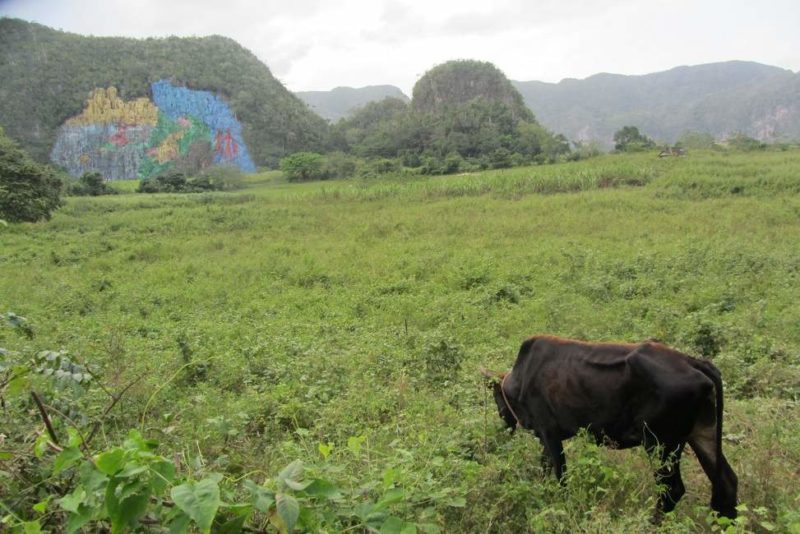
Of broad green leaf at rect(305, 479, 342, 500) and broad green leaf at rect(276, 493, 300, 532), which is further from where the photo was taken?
broad green leaf at rect(305, 479, 342, 500)

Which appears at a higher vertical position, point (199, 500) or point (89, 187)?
point (199, 500)

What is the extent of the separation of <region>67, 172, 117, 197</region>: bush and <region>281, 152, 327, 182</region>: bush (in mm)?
13839

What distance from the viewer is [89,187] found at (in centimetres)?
3781

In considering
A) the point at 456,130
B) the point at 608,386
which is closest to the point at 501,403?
the point at 608,386

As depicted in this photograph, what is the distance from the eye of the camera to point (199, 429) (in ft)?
14.3

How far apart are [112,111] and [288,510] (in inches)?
2754

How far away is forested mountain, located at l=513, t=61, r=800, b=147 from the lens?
11256cm

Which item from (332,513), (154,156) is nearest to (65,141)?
(154,156)

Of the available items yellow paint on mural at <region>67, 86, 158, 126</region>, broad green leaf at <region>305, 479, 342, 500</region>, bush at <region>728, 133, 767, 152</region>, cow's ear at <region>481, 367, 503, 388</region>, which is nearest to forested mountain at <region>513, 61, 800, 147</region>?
bush at <region>728, 133, 767, 152</region>

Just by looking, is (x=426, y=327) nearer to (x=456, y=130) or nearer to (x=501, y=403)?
(x=501, y=403)

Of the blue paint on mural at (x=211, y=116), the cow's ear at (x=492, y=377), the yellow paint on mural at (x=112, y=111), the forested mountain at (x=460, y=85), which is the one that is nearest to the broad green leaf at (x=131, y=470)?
the cow's ear at (x=492, y=377)

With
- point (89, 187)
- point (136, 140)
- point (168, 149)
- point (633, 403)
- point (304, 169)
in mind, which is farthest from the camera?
point (168, 149)

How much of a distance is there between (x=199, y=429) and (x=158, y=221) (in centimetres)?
1858

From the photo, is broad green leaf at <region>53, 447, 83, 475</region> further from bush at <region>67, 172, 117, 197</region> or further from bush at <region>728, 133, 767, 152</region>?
bush at <region>728, 133, 767, 152</region>
